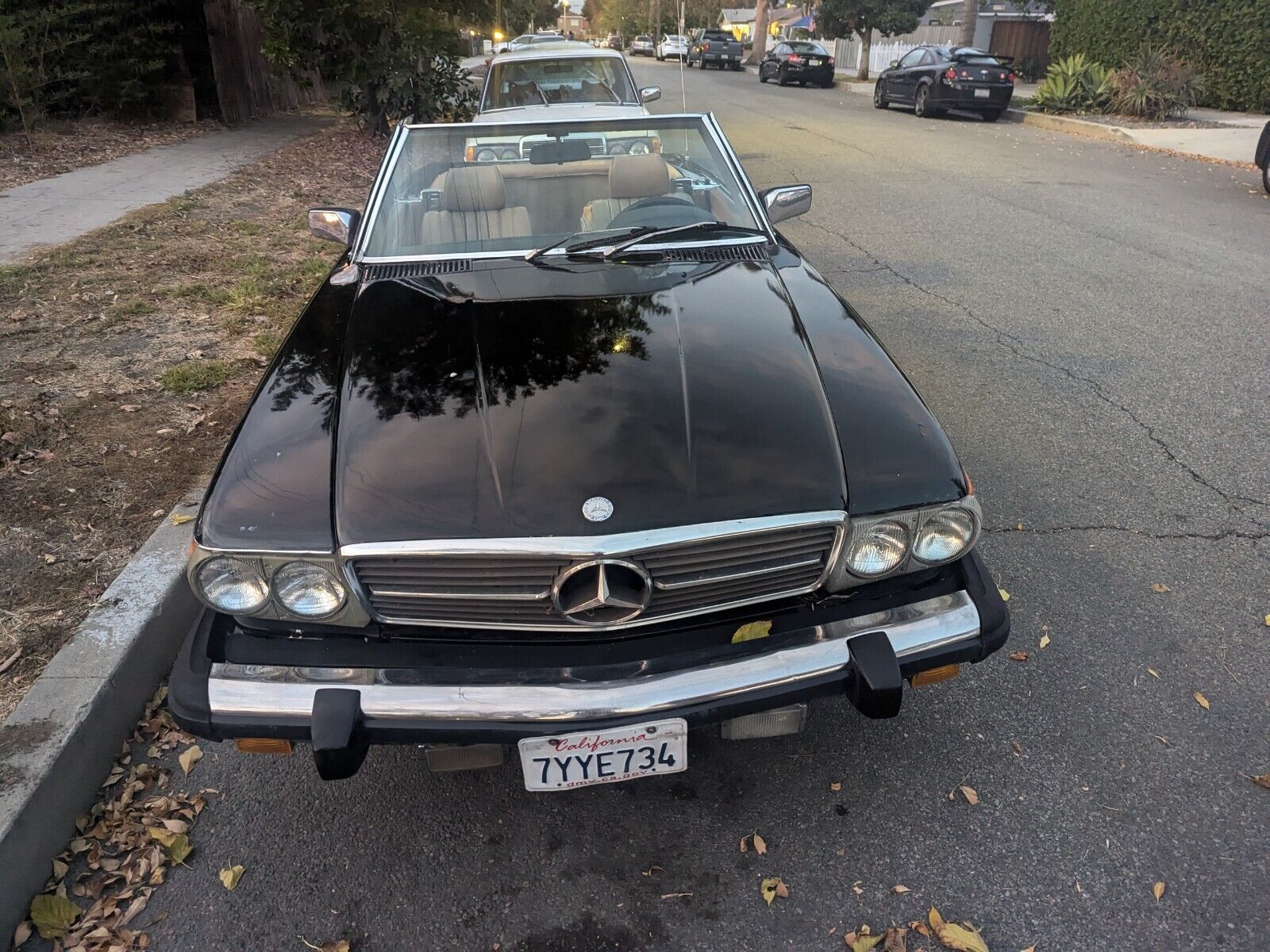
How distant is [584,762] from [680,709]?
0.87 feet

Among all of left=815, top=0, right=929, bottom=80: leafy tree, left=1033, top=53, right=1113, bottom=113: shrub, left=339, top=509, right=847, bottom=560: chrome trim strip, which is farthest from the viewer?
left=815, top=0, right=929, bottom=80: leafy tree

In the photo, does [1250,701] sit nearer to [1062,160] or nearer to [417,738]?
[417,738]

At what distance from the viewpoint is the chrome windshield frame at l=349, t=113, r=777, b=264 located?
3340 mm

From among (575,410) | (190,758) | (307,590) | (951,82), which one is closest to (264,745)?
(307,590)

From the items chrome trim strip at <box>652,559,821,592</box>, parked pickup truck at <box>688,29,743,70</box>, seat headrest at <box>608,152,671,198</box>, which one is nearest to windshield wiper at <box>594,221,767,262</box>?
seat headrest at <box>608,152,671,198</box>

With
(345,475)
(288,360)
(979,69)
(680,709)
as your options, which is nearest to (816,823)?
(680,709)

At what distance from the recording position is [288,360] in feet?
9.07

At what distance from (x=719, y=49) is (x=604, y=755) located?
133 ft

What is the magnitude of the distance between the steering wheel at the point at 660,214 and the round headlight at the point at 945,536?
5.59 ft

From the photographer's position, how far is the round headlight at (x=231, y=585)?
211cm

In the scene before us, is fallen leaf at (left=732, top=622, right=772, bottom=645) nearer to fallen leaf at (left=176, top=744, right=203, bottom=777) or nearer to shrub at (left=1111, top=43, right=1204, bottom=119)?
fallen leaf at (left=176, top=744, right=203, bottom=777)

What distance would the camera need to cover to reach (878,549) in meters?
2.24

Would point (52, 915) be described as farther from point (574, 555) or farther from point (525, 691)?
point (574, 555)

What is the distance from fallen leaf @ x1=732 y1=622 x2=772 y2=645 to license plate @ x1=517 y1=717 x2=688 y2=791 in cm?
24
